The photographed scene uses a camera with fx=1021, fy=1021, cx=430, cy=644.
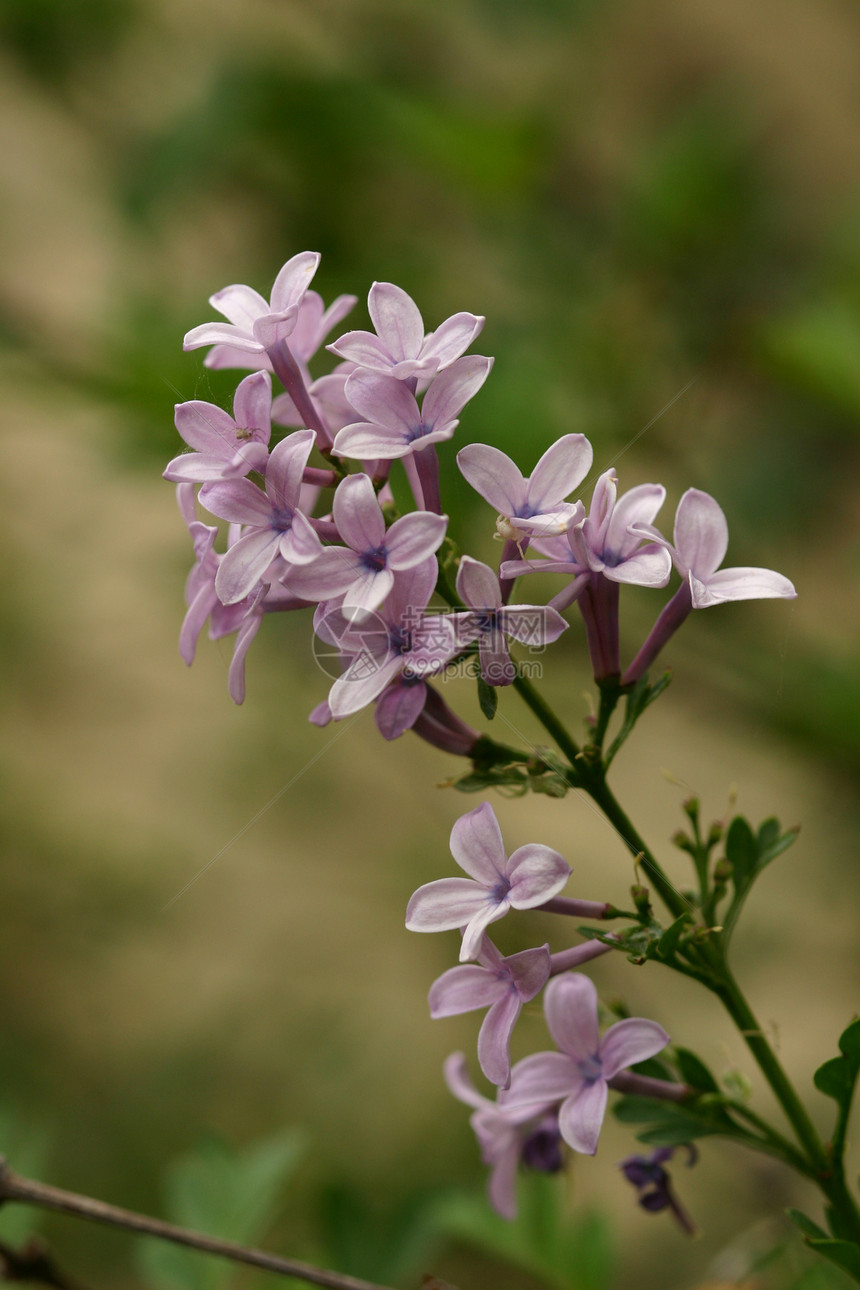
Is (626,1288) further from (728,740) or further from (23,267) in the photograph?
(23,267)

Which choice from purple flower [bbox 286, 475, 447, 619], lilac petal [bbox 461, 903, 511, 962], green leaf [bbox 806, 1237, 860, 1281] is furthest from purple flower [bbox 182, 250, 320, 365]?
green leaf [bbox 806, 1237, 860, 1281]

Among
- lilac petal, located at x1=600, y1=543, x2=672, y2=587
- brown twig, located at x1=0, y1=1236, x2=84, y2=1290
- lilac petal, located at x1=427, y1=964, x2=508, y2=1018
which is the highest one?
lilac petal, located at x1=600, y1=543, x2=672, y2=587

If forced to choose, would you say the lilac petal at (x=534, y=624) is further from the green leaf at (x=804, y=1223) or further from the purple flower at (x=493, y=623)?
the green leaf at (x=804, y=1223)

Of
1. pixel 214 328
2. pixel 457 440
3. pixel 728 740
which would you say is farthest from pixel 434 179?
pixel 214 328

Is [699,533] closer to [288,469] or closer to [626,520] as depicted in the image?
[626,520]

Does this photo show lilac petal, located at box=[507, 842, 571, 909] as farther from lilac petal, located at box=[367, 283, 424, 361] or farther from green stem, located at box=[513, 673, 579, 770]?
lilac petal, located at box=[367, 283, 424, 361]

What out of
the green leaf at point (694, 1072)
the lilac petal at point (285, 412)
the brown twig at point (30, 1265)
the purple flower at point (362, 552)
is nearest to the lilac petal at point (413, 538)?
the purple flower at point (362, 552)
